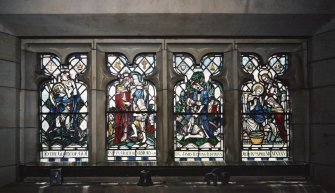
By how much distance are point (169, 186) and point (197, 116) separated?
976 mm

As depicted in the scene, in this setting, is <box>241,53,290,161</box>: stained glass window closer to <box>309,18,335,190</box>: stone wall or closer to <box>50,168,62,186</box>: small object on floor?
<box>309,18,335,190</box>: stone wall

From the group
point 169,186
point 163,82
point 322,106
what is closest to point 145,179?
point 169,186

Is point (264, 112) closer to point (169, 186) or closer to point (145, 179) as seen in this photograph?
point (169, 186)

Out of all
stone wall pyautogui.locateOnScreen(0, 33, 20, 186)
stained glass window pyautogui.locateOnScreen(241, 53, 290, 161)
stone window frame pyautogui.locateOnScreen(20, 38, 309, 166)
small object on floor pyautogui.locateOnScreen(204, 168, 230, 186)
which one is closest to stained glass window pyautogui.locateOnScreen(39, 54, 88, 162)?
stone window frame pyautogui.locateOnScreen(20, 38, 309, 166)

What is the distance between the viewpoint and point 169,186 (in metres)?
4.48

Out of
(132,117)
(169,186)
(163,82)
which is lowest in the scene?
(169,186)

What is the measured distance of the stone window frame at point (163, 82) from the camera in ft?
15.9

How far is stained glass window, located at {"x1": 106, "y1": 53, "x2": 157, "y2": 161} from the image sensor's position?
196 inches

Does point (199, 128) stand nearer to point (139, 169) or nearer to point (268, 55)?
point (139, 169)

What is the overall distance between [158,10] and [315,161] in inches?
99.7

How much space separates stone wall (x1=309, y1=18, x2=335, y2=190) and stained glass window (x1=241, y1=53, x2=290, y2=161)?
0.35 meters

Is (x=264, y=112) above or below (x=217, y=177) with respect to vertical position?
above

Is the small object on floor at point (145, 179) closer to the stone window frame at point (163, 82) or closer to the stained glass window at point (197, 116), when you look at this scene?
the stone window frame at point (163, 82)

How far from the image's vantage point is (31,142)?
489 centimetres
